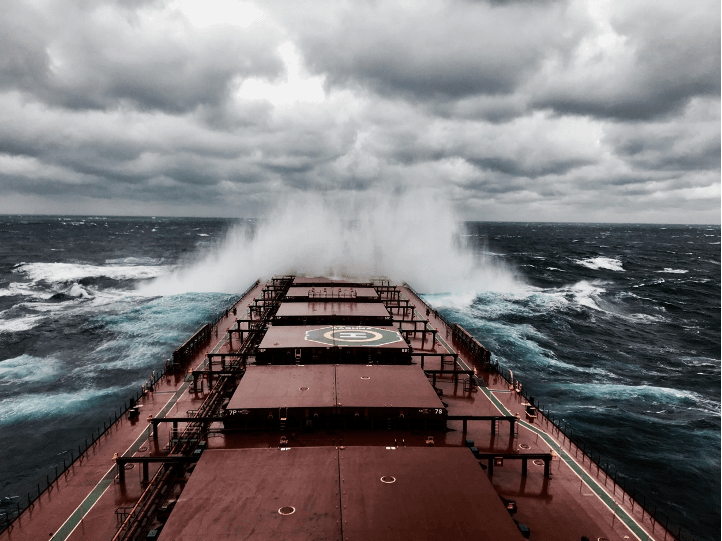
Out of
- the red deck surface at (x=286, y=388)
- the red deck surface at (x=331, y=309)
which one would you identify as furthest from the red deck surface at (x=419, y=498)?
the red deck surface at (x=331, y=309)

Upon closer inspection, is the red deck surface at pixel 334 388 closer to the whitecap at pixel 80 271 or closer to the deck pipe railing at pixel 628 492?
the deck pipe railing at pixel 628 492

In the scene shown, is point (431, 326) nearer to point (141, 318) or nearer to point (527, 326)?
point (527, 326)

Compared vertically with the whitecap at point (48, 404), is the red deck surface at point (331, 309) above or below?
above

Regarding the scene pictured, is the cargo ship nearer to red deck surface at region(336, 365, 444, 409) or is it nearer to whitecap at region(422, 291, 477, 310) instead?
red deck surface at region(336, 365, 444, 409)

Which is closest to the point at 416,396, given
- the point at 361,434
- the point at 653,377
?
the point at 361,434

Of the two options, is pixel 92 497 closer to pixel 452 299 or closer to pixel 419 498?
pixel 419 498

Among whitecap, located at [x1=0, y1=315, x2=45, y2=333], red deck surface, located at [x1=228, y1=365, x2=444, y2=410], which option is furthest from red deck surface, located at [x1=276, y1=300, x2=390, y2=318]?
whitecap, located at [x1=0, y1=315, x2=45, y2=333]
